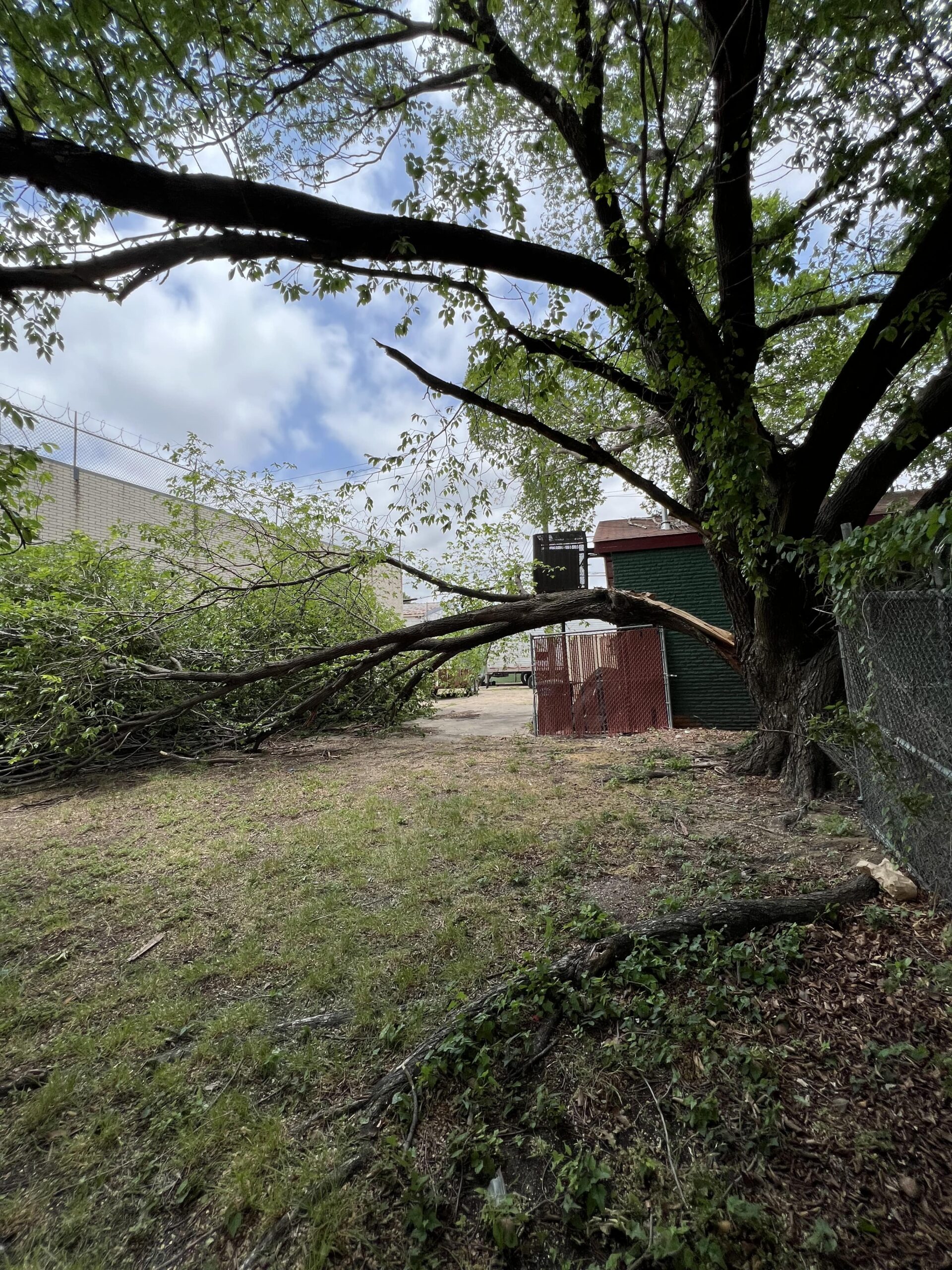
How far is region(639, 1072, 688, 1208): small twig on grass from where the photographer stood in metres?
1.47

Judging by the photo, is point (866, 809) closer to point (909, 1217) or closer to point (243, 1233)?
point (909, 1217)

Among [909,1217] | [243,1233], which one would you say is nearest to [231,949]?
[243,1233]

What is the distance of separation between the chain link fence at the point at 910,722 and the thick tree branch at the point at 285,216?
2.97 meters

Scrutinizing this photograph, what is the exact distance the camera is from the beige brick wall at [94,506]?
37.4 ft

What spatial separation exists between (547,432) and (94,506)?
1223 centimetres

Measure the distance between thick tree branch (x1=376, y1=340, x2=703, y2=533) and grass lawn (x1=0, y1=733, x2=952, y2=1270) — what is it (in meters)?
3.08

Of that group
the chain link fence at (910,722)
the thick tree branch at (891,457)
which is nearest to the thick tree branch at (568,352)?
the thick tree branch at (891,457)

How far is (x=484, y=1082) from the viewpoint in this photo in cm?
187

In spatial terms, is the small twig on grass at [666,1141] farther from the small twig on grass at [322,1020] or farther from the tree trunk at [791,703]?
the tree trunk at [791,703]

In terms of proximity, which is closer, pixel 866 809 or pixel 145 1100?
pixel 145 1100

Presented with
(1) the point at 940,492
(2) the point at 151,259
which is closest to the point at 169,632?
(2) the point at 151,259

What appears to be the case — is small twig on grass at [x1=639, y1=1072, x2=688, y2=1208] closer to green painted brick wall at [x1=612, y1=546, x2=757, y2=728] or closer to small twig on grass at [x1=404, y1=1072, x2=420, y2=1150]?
small twig on grass at [x1=404, y1=1072, x2=420, y2=1150]

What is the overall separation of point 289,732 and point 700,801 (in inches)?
286

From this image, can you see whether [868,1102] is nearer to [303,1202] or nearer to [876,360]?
[303,1202]
